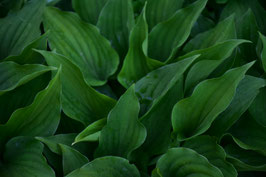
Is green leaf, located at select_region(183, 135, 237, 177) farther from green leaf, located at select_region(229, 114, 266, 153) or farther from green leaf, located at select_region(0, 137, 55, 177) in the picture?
green leaf, located at select_region(0, 137, 55, 177)

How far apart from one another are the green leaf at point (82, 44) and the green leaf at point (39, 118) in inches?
10.1

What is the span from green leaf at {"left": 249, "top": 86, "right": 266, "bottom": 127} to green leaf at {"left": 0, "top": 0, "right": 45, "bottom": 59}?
2.84 feet

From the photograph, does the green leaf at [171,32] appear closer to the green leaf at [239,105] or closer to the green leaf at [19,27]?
the green leaf at [239,105]

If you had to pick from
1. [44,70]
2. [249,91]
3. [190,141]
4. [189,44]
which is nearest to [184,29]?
[189,44]

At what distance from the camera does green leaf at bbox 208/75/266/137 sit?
1195mm

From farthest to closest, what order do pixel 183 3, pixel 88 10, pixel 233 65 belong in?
1. pixel 183 3
2. pixel 88 10
3. pixel 233 65

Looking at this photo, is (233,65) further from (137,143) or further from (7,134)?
(7,134)

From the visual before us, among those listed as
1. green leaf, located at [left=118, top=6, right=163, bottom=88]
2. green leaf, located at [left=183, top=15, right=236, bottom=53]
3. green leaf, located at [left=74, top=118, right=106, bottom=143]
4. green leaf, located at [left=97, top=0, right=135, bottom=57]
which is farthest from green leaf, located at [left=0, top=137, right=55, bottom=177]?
green leaf, located at [left=183, top=15, right=236, bottom=53]

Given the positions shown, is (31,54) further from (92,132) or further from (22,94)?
(92,132)

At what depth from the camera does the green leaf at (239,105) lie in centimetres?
120

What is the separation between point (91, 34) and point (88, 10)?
20 centimetres

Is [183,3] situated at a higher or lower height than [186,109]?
higher

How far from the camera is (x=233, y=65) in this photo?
53.7 inches

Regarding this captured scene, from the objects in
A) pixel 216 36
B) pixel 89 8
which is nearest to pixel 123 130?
pixel 216 36
